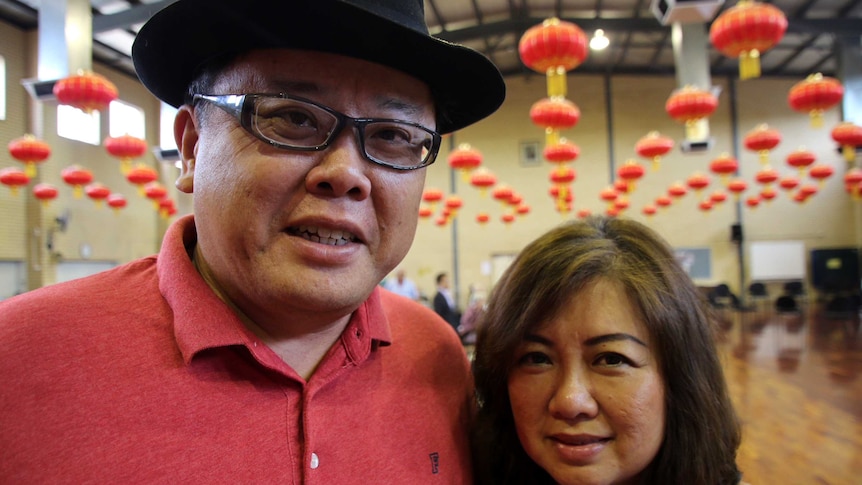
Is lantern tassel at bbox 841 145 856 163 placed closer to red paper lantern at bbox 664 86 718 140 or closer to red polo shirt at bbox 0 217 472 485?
red paper lantern at bbox 664 86 718 140

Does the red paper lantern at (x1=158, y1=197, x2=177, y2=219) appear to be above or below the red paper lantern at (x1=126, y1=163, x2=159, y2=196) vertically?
below

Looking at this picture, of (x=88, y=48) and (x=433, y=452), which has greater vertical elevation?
(x=88, y=48)

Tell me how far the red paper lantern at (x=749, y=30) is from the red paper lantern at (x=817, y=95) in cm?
208

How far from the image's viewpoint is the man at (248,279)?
26.8 inches

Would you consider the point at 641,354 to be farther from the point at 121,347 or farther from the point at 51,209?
the point at 51,209

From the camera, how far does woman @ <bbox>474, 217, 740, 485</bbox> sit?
0.94 metres

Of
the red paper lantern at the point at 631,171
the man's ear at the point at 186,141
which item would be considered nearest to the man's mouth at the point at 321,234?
the man's ear at the point at 186,141

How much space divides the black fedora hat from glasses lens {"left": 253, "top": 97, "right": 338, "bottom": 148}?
9 centimetres

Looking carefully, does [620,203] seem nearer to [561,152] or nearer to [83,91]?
[561,152]

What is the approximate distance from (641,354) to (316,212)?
67 cm

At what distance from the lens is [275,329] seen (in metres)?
0.85

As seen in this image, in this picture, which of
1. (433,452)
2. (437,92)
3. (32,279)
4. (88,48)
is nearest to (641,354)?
(433,452)

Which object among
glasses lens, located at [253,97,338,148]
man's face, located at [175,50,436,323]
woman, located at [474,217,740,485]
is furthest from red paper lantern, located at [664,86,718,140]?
glasses lens, located at [253,97,338,148]

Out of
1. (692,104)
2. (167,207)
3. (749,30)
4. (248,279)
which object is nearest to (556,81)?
(749,30)
